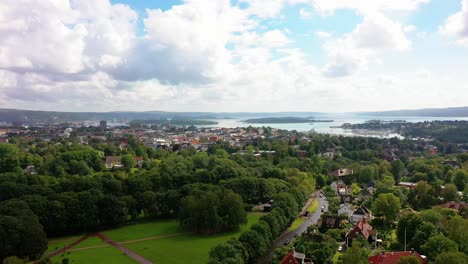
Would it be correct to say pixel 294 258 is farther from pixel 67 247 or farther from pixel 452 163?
pixel 452 163

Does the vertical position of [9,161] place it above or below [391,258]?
above

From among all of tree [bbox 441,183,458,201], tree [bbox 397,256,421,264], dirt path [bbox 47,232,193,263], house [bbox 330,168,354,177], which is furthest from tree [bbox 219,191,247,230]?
house [bbox 330,168,354,177]

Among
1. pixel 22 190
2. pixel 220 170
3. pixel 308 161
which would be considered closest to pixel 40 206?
pixel 22 190

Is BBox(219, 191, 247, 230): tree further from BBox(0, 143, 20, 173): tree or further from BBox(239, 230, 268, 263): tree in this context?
BBox(0, 143, 20, 173): tree

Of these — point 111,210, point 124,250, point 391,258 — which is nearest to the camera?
point 391,258

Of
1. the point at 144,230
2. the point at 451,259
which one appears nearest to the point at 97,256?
the point at 144,230

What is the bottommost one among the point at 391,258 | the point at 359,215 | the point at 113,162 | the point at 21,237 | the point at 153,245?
the point at 153,245

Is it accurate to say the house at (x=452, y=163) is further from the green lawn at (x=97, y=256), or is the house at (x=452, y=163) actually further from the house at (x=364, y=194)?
the green lawn at (x=97, y=256)

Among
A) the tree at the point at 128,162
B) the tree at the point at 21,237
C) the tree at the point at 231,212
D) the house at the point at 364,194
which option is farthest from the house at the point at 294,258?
the tree at the point at 128,162
